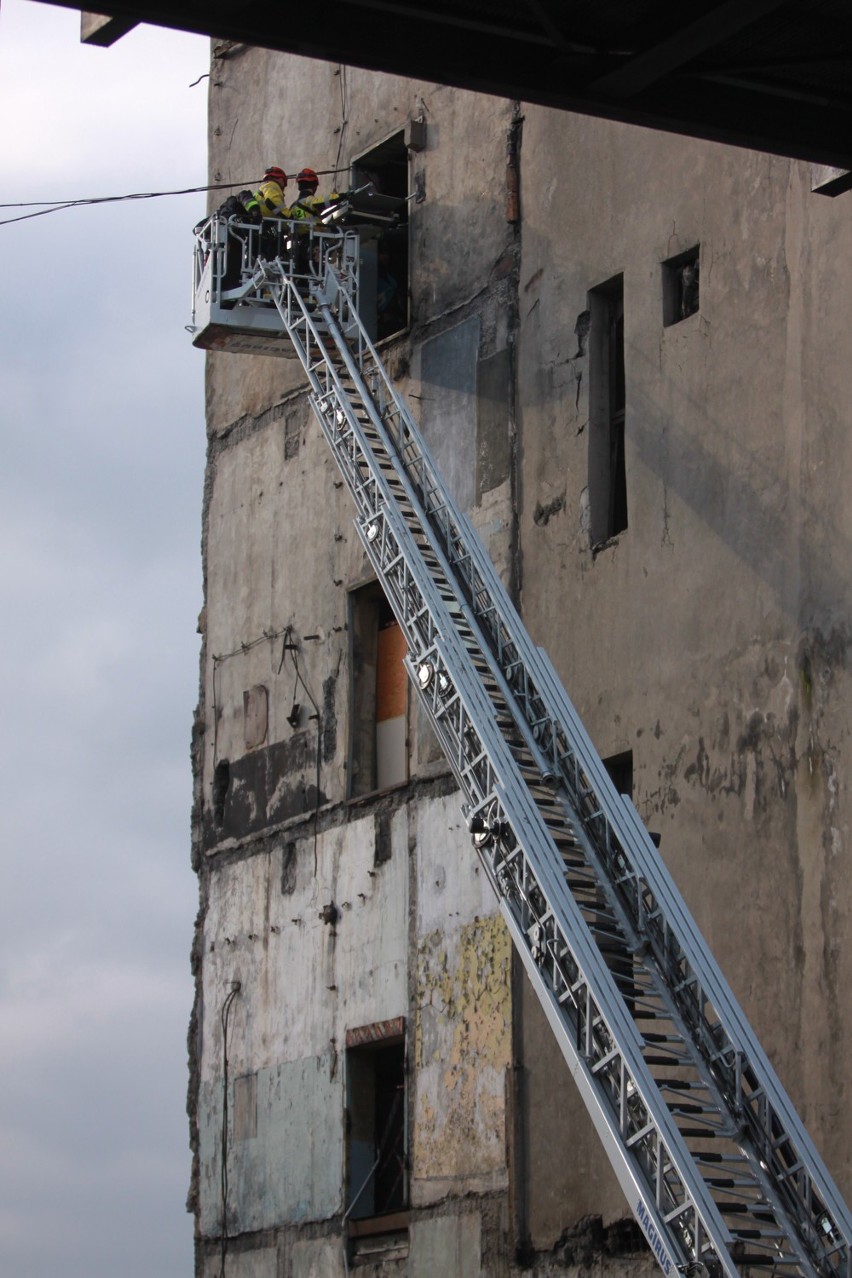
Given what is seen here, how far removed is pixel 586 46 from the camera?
10133mm

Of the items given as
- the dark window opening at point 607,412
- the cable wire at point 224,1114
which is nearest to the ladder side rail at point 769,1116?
the dark window opening at point 607,412

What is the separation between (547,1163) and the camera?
1684 centimetres

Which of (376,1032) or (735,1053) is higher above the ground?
(376,1032)

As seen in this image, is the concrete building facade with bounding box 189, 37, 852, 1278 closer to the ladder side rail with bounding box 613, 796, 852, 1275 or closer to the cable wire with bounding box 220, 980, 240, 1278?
the cable wire with bounding box 220, 980, 240, 1278

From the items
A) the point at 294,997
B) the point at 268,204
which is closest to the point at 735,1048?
the point at 294,997

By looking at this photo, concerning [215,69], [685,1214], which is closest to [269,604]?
[215,69]

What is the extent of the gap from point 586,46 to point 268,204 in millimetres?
10065

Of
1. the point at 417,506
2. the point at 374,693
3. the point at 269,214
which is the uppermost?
the point at 269,214

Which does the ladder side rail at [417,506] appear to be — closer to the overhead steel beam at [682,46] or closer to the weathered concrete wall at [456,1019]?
the weathered concrete wall at [456,1019]

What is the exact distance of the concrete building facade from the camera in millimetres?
15406

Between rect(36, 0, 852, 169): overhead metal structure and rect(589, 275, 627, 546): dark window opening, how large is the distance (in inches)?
287

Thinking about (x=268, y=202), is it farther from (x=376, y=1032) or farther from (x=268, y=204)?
(x=376, y=1032)

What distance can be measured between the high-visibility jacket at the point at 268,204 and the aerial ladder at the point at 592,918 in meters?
2.29

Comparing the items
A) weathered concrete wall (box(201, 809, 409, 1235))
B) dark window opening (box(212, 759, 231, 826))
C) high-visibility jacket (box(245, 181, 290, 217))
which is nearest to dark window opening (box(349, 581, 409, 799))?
weathered concrete wall (box(201, 809, 409, 1235))
